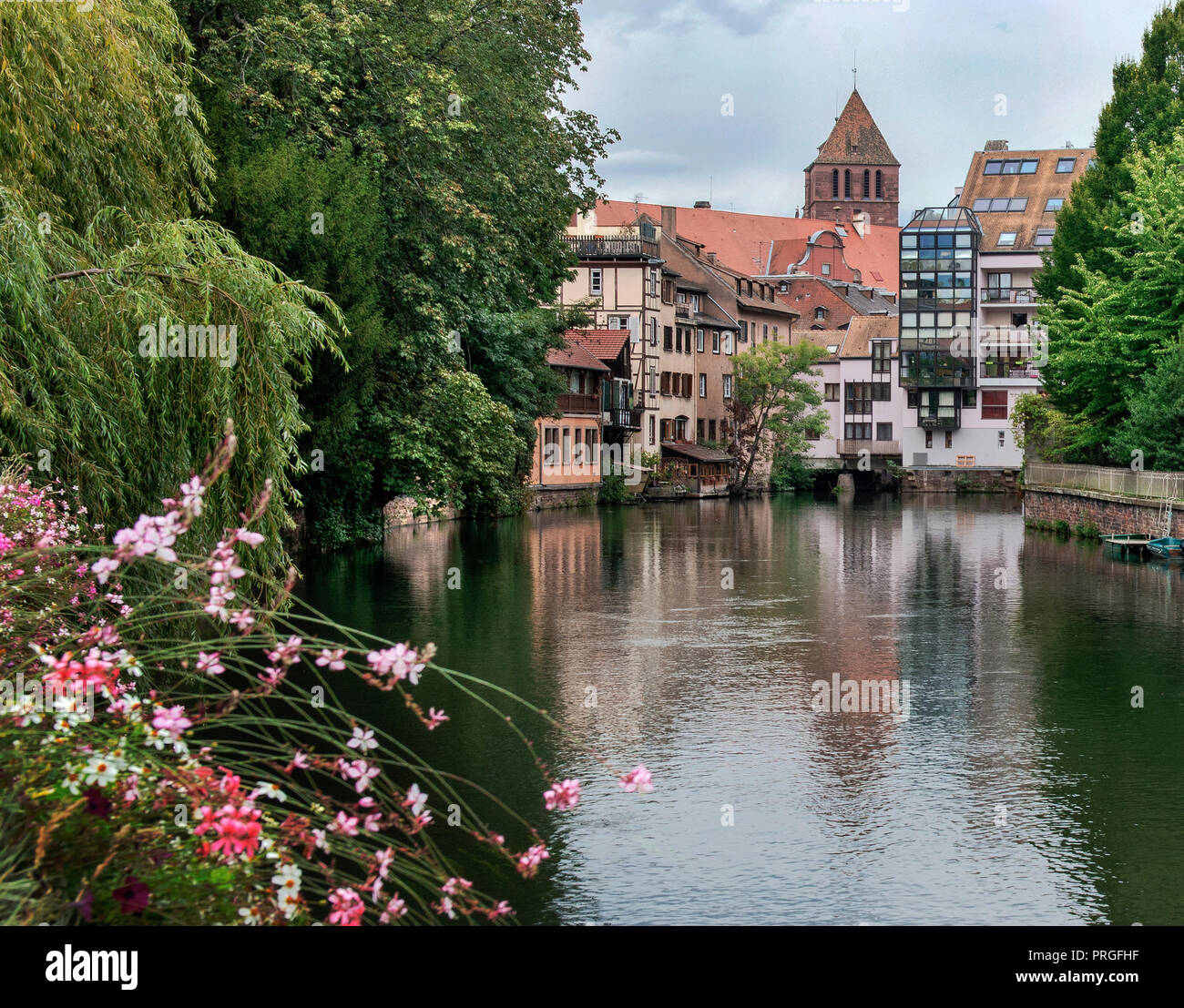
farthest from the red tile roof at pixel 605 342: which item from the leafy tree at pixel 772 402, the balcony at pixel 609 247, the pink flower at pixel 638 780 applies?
the pink flower at pixel 638 780

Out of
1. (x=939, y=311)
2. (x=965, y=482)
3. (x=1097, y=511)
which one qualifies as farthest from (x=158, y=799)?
(x=965, y=482)

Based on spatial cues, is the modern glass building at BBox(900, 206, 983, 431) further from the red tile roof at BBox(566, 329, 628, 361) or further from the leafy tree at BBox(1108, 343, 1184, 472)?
the leafy tree at BBox(1108, 343, 1184, 472)

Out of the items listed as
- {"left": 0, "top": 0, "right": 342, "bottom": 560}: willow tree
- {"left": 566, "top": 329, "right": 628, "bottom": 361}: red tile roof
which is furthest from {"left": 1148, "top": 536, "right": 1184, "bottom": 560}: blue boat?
{"left": 566, "top": 329, "right": 628, "bottom": 361}: red tile roof

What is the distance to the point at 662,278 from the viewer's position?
8475 centimetres

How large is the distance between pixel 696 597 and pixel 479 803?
54.2 feet

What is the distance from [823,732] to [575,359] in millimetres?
57783

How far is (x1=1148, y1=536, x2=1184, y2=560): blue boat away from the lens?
36.0 meters

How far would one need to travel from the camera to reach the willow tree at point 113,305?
11898 millimetres

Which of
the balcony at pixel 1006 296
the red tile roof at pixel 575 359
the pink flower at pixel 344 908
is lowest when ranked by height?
the pink flower at pixel 344 908

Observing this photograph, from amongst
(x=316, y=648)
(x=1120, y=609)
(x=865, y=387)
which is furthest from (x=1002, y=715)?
(x=865, y=387)

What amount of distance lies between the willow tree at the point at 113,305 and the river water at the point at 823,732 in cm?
364

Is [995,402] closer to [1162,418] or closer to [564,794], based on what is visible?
[1162,418]

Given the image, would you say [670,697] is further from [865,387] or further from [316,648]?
[865,387]

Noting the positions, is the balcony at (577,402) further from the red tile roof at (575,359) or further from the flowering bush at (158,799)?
the flowering bush at (158,799)
